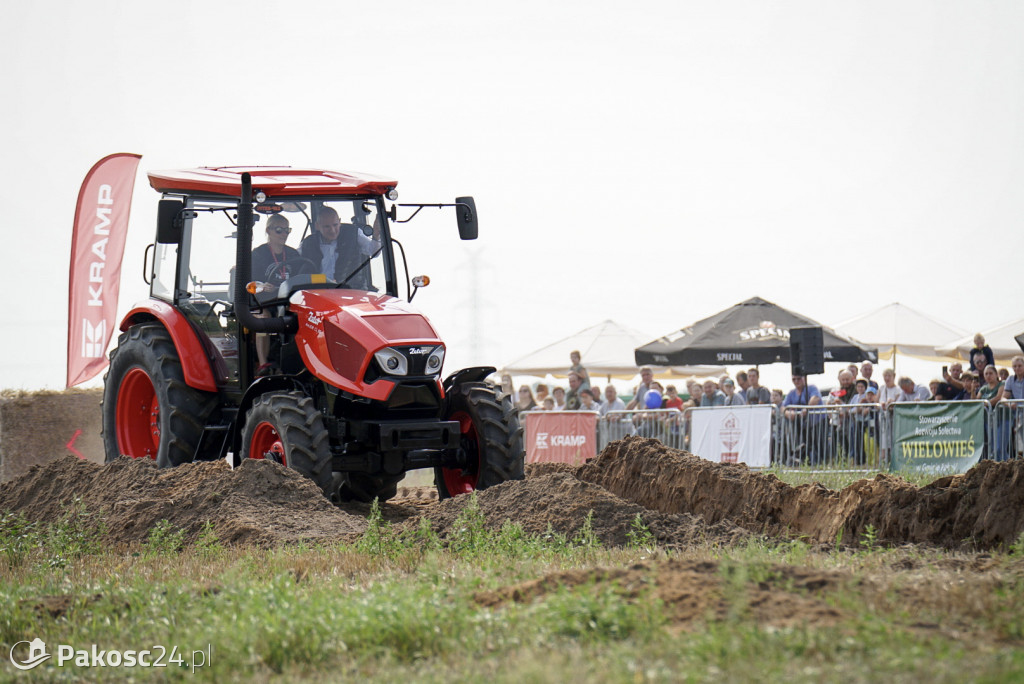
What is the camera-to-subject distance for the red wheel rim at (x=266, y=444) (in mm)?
8969

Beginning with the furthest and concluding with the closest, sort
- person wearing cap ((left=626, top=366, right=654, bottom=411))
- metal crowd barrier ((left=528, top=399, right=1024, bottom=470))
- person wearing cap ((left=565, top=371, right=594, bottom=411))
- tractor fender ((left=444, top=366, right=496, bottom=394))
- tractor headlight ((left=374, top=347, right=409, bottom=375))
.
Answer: person wearing cap ((left=565, top=371, right=594, bottom=411)) → person wearing cap ((left=626, top=366, right=654, bottom=411)) → metal crowd barrier ((left=528, top=399, right=1024, bottom=470)) → tractor fender ((left=444, top=366, right=496, bottom=394)) → tractor headlight ((left=374, top=347, right=409, bottom=375))

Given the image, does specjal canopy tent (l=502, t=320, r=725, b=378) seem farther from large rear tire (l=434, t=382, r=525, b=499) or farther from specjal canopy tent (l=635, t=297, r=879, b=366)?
large rear tire (l=434, t=382, r=525, b=499)

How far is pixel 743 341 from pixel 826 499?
11.0 metres

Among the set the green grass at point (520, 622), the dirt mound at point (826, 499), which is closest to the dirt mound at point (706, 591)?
the green grass at point (520, 622)

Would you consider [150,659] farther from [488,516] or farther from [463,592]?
[488,516]

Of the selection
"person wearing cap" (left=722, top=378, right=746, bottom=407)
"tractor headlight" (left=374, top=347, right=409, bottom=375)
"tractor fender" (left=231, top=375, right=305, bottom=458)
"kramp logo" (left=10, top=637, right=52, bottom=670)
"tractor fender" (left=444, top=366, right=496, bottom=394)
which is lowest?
"kramp logo" (left=10, top=637, right=52, bottom=670)

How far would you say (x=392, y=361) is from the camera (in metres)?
8.78

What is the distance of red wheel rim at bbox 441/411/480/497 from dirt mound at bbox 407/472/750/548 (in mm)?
1184

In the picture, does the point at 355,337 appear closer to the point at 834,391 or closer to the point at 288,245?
the point at 288,245

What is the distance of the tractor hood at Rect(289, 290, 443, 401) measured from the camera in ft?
28.6

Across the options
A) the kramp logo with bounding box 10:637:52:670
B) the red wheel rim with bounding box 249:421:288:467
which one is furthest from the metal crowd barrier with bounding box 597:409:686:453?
the kramp logo with bounding box 10:637:52:670

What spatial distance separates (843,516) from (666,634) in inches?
169

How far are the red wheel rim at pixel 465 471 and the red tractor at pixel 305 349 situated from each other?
12 mm

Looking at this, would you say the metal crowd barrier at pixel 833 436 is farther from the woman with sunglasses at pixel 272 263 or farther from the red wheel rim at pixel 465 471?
the woman with sunglasses at pixel 272 263
